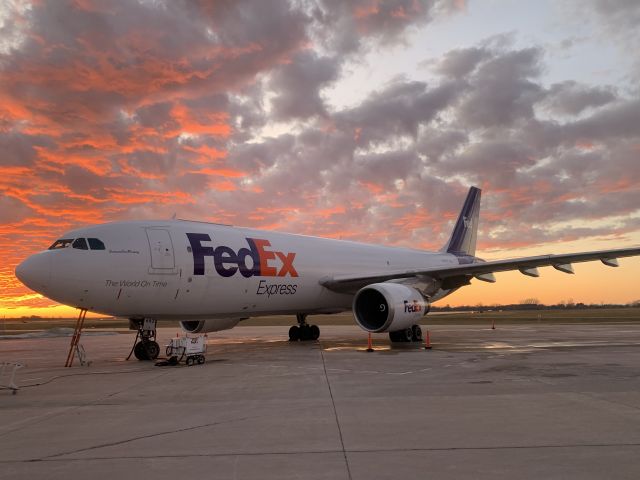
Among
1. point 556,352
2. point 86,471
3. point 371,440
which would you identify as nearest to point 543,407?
point 371,440

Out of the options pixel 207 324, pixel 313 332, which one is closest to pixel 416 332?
pixel 313 332

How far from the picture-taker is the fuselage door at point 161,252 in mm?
15146

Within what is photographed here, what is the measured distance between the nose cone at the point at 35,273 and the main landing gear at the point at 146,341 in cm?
297

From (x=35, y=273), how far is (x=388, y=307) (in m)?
10.2

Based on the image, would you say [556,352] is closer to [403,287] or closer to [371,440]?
[403,287]

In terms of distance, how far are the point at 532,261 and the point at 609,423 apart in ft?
48.5

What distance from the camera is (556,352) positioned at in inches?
611

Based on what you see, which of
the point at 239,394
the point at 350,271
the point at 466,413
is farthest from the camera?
the point at 350,271

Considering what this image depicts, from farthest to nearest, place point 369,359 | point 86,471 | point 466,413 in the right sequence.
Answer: point 369,359 < point 466,413 < point 86,471

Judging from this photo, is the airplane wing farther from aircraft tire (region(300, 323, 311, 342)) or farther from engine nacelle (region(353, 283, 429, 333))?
aircraft tire (region(300, 323, 311, 342))

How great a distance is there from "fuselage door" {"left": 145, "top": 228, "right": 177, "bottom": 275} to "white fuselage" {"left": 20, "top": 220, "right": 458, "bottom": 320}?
0.03 m

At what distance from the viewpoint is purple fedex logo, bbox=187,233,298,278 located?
53.6ft

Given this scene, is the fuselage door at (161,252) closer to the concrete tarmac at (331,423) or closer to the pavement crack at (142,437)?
the concrete tarmac at (331,423)

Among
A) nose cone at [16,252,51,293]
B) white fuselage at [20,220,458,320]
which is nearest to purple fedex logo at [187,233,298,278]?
white fuselage at [20,220,458,320]
